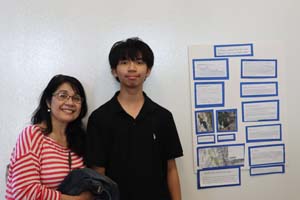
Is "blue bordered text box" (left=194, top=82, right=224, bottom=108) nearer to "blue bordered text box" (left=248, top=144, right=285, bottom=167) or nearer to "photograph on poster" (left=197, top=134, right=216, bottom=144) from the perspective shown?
"photograph on poster" (left=197, top=134, right=216, bottom=144)

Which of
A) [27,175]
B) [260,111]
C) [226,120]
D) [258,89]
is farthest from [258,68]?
[27,175]

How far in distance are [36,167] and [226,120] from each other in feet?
3.63

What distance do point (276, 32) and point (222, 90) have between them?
1.76 ft

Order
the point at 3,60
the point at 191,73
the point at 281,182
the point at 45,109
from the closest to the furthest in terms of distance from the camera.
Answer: the point at 45,109 < the point at 3,60 < the point at 191,73 < the point at 281,182

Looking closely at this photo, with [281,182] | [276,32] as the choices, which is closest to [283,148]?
[281,182]

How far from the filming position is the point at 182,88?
149 centimetres

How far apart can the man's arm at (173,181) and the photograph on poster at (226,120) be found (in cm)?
39

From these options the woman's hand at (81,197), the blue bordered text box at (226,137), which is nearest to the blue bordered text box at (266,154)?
the blue bordered text box at (226,137)

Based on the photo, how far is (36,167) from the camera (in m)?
1.07

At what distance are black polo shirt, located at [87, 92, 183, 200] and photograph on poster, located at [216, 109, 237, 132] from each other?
445 mm

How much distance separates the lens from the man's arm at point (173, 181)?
1353mm

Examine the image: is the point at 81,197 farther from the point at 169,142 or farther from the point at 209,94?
the point at 209,94

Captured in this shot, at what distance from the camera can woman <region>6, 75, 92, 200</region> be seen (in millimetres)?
1045

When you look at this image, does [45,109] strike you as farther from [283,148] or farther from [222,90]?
[283,148]
